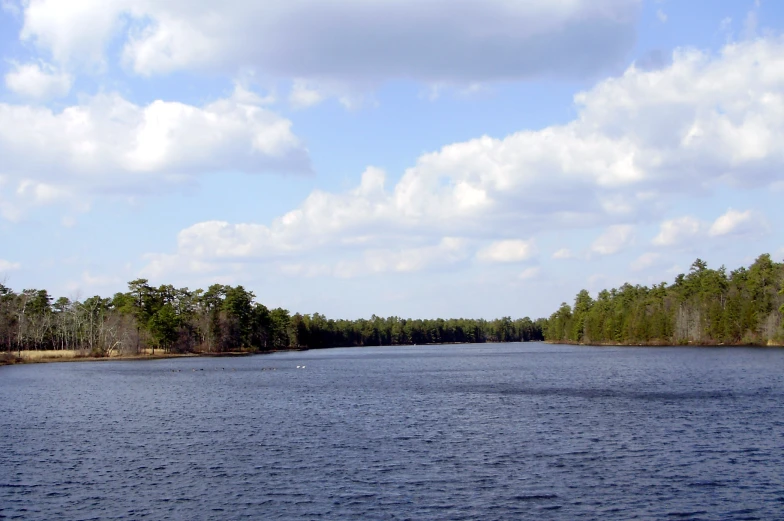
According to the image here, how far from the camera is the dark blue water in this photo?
1027 inches

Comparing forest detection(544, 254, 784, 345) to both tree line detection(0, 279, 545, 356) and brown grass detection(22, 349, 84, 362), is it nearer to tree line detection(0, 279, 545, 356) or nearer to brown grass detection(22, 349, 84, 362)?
tree line detection(0, 279, 545, 356)

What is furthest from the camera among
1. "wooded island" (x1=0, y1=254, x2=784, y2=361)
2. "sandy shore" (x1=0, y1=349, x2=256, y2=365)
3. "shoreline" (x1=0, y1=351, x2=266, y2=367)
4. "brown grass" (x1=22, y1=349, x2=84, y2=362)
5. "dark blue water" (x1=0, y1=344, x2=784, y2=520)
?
"wooded island" (x1=0, y1=254, x2=784, y2=361)

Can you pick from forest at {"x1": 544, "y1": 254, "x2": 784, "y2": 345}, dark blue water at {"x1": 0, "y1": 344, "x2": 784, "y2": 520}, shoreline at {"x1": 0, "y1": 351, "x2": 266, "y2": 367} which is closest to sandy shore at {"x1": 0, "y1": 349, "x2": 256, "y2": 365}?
shoreline at {"x1": 0, "y1": 351, "x2": 266, "y2": 367}

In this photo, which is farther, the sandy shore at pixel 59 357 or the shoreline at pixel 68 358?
the sandy shore at pixel 59 357

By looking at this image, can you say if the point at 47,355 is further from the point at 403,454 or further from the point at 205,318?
the point at 403,454

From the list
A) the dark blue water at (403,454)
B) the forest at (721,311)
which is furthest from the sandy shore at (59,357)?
the forest at (721,311)

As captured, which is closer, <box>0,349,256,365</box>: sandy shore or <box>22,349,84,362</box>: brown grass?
<box>0,349,256,365</box>: sandy shore

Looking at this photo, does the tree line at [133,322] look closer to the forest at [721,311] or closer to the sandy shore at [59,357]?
the sandy shore at [59,357]

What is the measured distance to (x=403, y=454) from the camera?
35.4 meters

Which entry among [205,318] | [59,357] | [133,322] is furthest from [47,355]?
[205,318]

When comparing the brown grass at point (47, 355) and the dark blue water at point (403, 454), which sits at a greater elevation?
the brown grass at point (47, 355)

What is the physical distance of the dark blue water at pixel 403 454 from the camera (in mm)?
26094

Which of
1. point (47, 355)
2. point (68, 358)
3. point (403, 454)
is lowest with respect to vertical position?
point (68, 358)

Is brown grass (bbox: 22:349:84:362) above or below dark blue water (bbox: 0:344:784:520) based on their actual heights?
above
